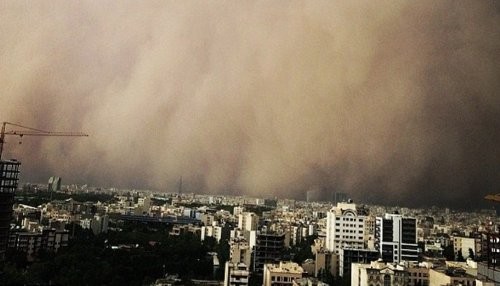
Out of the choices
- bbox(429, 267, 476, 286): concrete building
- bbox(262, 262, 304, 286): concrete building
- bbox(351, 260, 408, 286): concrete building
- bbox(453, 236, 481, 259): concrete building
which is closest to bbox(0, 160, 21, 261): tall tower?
bbox(262, 262, 304, 286): concrete building

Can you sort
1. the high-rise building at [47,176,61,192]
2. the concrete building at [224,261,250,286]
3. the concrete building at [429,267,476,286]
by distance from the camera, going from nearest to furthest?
the concrete building at [429,267,476,286]
the concrete building at [224,261,250,286]
the high-rise building at [47,176,61,192]

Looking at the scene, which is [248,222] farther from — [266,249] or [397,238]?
[397,238]

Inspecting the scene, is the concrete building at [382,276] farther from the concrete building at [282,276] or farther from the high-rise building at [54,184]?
the high-rise building at [54,184]

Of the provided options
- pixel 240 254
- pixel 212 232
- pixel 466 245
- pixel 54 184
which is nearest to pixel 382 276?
pixel 240 254

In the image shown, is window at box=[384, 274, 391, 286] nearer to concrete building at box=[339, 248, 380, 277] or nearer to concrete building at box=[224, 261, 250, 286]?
concrete building at box=[224, 261, 250, 286]

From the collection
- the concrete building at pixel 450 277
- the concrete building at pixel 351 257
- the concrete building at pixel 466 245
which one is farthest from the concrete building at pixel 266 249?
the concrete building at pixel 466 245
